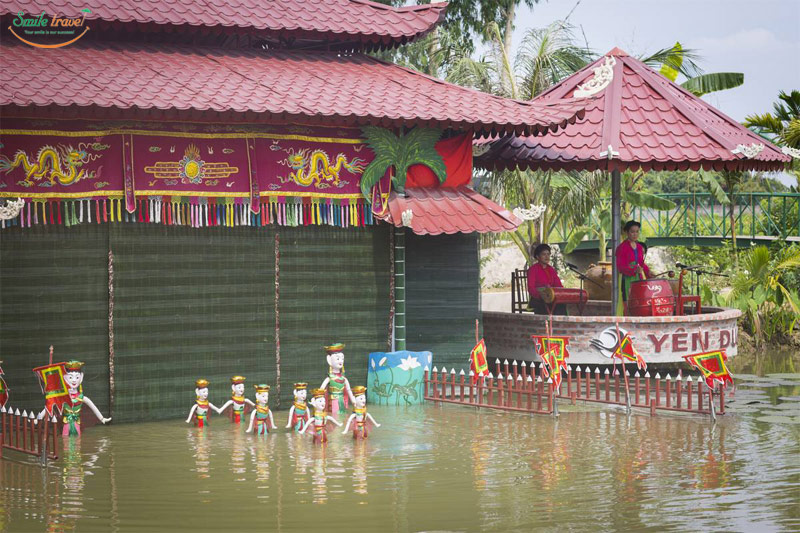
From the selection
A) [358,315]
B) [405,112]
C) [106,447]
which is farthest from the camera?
[358,315]

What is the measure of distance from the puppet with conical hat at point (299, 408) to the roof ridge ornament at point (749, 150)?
810 centimetres

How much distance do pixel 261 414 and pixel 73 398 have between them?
2179mm

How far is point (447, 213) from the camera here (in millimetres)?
14922

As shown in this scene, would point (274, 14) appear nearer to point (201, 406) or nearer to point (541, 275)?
point (201, 406)

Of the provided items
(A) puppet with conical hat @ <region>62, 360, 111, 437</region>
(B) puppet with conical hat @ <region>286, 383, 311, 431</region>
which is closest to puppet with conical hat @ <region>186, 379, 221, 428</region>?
(B) puppet with conical hat @ <region>286, 383, 311, 431</region>

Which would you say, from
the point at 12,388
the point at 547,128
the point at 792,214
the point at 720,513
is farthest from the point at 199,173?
the point at 792,214

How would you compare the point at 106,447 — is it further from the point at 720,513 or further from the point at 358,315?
the point at 720,513

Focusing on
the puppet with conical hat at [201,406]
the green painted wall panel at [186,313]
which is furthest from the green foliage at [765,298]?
the puppet with conical hat at [201,406]

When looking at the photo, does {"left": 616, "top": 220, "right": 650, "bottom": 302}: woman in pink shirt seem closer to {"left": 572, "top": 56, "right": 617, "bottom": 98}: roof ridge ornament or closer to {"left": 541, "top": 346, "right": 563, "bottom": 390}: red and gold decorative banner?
{"left": 572, "top": 56, "right": 617, "bottom": 98}: roof ridge ornament

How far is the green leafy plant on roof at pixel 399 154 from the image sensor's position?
14.7 meters

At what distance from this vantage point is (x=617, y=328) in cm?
1574

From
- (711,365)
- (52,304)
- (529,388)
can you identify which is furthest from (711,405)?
(52,304)

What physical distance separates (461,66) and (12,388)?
16.3 m

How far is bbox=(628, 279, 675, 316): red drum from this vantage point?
17.0 metres
